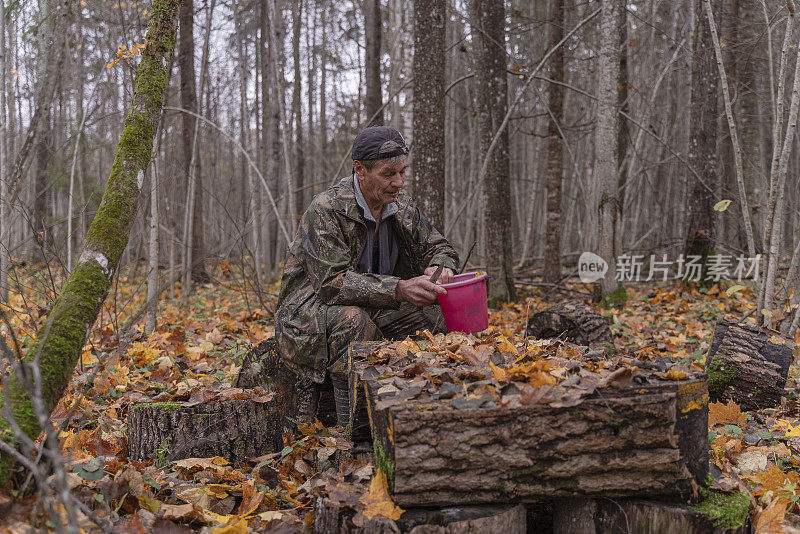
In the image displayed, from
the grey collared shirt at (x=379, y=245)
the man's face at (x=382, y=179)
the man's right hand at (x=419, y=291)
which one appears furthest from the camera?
the grey collared shirt at (x=379, y=245)

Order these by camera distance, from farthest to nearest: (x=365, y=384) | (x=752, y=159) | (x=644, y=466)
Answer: (x=752, y=159)
(x=365, y=384)
(x=644, y=466)

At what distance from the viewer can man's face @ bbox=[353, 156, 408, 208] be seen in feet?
10.9

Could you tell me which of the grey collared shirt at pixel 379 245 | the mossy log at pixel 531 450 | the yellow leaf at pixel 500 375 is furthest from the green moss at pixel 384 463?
the grey collared shirt at pixel 379 245

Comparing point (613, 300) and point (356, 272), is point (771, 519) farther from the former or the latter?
point (613, 300)

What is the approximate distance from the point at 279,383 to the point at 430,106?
3.04 m

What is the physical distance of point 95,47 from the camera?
17.1 metres

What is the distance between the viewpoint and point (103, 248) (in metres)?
2.29

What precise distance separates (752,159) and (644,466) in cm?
1133

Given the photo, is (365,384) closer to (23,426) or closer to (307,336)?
(307,336)

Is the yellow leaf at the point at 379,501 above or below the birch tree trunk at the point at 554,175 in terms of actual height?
below

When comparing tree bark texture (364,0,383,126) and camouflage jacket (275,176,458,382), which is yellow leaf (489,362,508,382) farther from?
tree bark texture (364,0,383,126)

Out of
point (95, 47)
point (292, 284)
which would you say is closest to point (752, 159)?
point (292, 284)

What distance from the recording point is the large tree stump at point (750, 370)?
353cm

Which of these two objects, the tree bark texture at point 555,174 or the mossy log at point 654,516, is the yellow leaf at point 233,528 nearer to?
the mossy log at point 654,516
